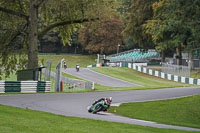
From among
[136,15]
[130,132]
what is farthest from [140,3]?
[130,132]

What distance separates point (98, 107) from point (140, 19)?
161 ft

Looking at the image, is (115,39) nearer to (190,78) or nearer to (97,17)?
(190,78)

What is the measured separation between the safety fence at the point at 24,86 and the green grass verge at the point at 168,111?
7964 millimetres

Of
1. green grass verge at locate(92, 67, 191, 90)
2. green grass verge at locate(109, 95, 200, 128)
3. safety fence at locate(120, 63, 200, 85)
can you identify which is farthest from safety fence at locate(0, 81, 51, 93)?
safety fence at locate(120, 63, 200, 85)

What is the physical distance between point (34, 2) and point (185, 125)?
16.6 meters

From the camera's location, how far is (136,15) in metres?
67.9

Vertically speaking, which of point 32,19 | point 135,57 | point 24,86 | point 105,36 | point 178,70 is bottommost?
point 24,86

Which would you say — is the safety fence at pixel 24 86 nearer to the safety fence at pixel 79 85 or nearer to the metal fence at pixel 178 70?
the safety fence at pixel 79 85

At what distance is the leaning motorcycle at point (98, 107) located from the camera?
62.2 ft

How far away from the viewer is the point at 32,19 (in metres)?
30.0

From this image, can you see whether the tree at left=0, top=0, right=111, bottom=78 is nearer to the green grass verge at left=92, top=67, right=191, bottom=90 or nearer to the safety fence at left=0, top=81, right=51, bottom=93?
the safety fence at left=0, top=81, right=51, bottom=93

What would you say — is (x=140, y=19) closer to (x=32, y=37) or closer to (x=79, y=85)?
(x=79, y=85)

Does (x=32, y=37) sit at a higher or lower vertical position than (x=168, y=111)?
higher

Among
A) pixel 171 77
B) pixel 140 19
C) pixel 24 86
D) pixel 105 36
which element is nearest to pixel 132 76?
pixel 171 77
